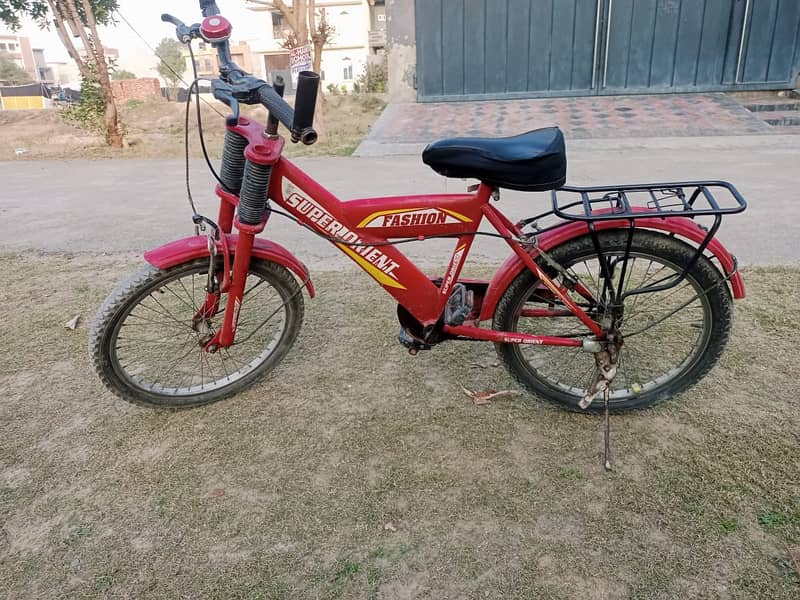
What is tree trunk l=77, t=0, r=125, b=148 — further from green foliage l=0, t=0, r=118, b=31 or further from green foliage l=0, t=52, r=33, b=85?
green foliage l=0, t=52, r=33, b=85

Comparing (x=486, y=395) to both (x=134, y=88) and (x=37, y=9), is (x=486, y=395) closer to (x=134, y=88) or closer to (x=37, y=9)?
(x=37, y=9)

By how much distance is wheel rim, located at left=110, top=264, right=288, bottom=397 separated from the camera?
2.75 meters

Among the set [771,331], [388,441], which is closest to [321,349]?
[388,441]

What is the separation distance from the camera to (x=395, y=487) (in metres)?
2.32

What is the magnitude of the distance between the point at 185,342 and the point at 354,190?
351cm

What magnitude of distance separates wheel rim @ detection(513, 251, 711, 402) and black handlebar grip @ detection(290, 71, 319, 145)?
1071 millimetres

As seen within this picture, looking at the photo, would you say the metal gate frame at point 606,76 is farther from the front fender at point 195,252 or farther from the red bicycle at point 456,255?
the front fender at point 195,252

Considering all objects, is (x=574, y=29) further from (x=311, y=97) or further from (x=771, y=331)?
(x=311, y=97)

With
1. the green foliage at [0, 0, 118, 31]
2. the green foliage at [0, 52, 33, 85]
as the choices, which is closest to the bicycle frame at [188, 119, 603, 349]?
the green foliage at [0, 0, 118, 31]

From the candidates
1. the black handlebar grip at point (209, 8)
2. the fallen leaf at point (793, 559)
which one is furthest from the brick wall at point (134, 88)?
the fallen leaf at point (793, 559)

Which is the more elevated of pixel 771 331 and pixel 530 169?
pixel 530 169

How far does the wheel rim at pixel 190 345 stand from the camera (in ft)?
9.04

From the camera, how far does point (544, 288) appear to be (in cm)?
261

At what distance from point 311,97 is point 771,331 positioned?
2.68m
